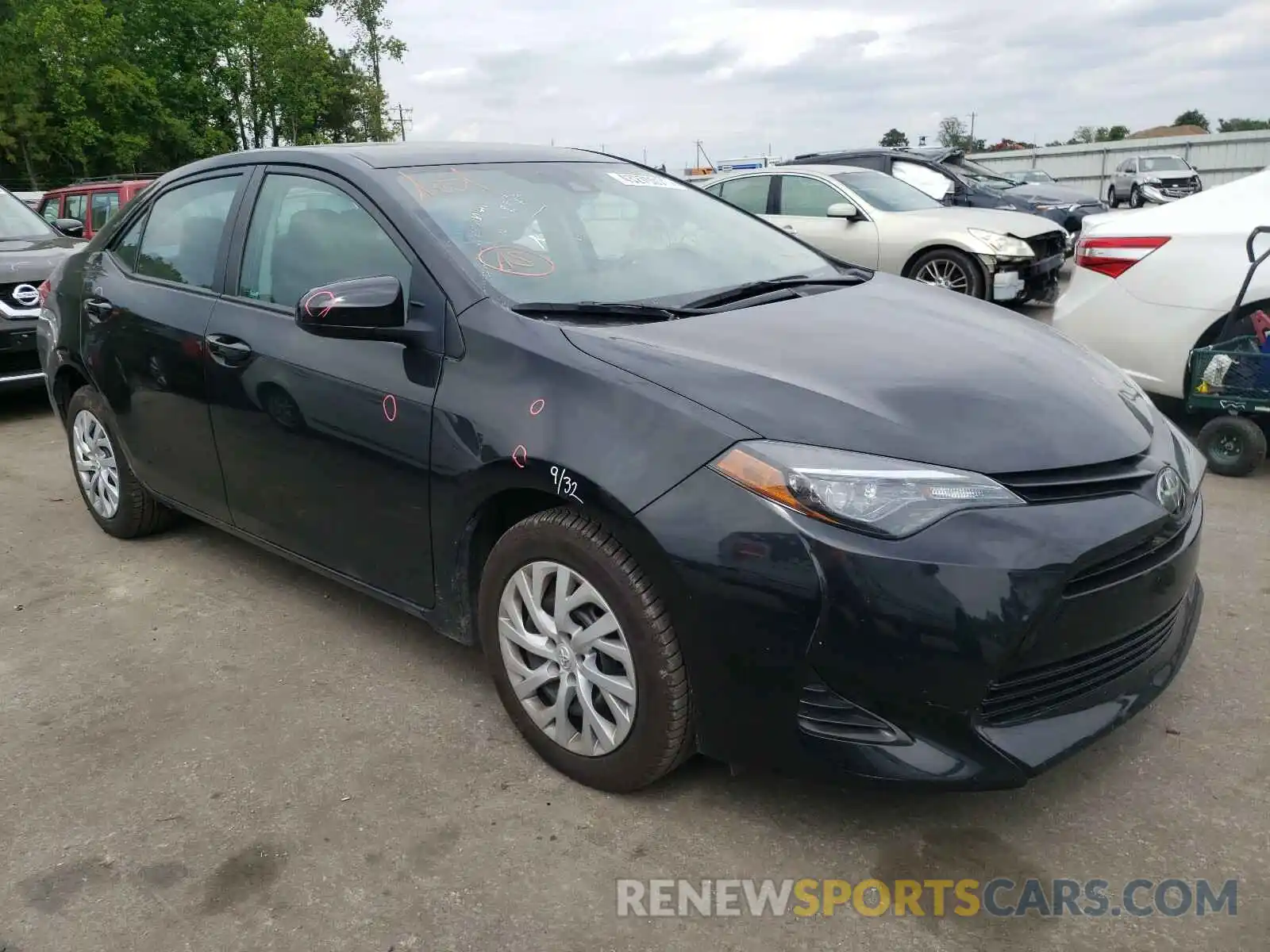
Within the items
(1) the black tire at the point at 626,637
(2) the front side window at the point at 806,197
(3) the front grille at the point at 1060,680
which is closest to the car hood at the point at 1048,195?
(2) the front side window at the point at 806,197

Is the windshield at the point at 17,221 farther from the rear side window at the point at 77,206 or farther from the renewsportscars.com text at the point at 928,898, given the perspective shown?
the renewsportscars.com text at the point at 928,898

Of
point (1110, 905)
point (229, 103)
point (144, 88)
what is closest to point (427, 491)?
point (1110, 905)

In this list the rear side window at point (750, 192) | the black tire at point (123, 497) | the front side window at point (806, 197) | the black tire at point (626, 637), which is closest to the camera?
the black tire at point (626, 637)

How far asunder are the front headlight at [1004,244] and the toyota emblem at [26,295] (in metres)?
7.42

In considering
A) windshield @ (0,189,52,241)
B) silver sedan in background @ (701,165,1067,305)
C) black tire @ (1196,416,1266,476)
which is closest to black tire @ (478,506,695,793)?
black tire @ (1196,416,1266,476)

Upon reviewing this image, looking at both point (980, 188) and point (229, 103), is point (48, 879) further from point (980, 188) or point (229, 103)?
point (229, 103)

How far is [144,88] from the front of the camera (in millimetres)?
34500

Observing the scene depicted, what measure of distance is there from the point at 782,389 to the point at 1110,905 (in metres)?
1.30

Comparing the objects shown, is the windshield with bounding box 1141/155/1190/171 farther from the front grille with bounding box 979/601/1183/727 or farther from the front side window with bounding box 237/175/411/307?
the front grille with bounding box 979/601/1183/727

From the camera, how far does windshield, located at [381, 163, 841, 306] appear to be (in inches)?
115

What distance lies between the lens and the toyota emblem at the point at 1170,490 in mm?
2379

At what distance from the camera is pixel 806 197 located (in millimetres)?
10219

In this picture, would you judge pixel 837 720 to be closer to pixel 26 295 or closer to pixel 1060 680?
pixel 1060 680

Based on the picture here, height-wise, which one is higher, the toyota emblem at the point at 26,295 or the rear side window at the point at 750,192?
the rear side window at the point at 750,192
